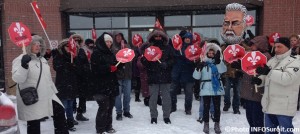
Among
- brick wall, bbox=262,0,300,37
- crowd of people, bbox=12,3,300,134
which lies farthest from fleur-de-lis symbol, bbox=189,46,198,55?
brick wall, bbox=262,0,300,37

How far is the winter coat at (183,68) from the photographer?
274 inches

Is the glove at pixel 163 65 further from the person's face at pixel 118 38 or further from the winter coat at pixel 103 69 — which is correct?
the person's face at pixel 118 38

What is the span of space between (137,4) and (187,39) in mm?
3542

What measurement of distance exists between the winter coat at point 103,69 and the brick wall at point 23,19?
5.35 metres

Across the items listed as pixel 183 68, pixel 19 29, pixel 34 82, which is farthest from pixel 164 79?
pixel 19 29

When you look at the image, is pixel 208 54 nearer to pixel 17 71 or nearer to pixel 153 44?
pixel 153 44

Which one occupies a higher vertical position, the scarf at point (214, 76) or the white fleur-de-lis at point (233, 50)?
the white fleur-de-lis at point (233, 50)

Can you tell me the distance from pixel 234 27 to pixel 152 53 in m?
1.84

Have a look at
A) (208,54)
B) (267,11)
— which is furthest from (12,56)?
(267,11)

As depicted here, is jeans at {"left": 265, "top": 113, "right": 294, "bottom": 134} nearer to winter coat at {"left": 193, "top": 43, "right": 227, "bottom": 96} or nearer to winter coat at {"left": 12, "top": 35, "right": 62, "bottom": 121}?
winter coat at {"left": 193, "top": 43, "right": 227, "bottom": 96}

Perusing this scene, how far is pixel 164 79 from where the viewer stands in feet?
19.9

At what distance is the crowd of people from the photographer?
4.04 m

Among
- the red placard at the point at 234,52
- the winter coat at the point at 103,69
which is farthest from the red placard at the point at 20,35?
the red placard at the point at 234,52

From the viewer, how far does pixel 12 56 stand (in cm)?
1008
